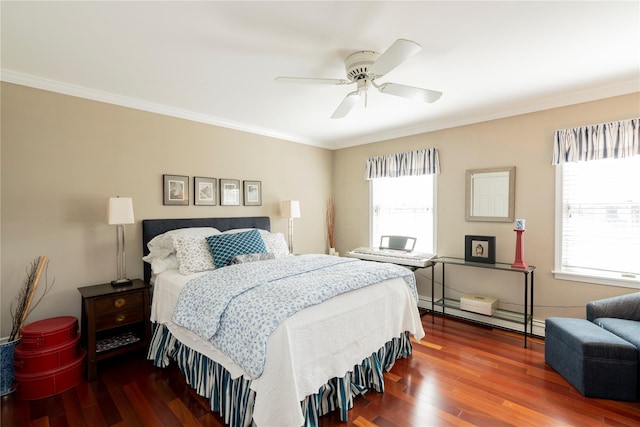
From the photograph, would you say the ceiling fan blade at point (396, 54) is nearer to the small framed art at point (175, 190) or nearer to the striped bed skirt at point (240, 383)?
the striped bed skirt at point (240, 383)

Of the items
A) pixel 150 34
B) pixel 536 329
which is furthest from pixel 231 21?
pixel 536 329

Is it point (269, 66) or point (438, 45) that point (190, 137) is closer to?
point (269, 66)

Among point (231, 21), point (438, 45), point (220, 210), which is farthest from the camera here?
point (220, 210)

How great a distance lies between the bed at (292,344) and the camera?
5.33 ft

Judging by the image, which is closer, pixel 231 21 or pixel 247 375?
pixel 247 375

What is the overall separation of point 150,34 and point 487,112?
135 inches

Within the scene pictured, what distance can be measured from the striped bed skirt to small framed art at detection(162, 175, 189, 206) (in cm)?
136

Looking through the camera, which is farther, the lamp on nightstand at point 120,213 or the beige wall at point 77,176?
the lamp on nightstand at point 120,213

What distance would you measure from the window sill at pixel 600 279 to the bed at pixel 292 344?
5.55 feet

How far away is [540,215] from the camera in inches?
129

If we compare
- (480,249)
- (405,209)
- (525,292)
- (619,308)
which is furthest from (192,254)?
(619,308)

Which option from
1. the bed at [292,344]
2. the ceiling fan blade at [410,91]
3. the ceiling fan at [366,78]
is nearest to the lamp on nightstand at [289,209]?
the bed at [292,344]

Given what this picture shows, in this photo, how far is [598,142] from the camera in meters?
2.90

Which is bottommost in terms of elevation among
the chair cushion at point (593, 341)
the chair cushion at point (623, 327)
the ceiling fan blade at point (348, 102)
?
the chair cushion at point (593, 341)
